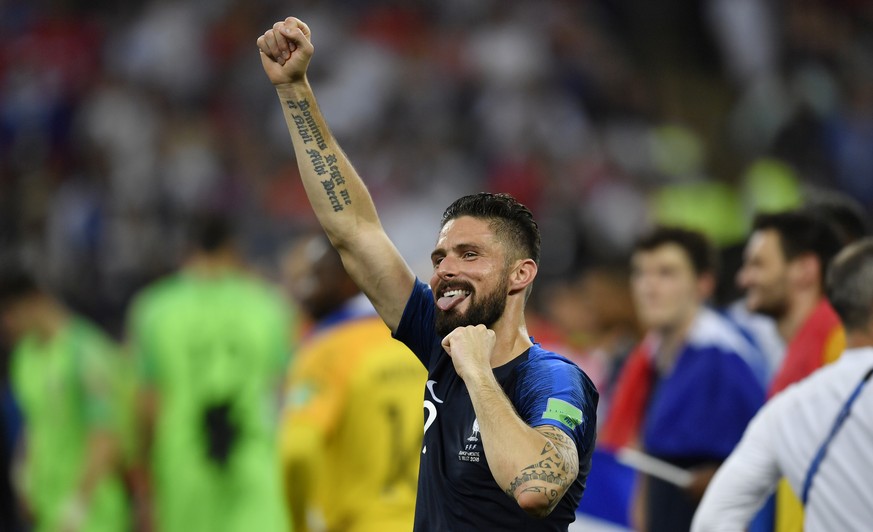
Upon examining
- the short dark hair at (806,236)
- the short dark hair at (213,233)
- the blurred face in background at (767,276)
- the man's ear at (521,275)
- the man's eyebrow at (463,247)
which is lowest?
the man's ear at (521,275)

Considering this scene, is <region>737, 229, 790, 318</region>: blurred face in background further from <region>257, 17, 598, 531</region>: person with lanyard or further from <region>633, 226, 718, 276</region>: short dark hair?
<region>257, 17, 598, 531</region>: person with lanyard

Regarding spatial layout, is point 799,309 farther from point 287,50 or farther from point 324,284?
point 287,50

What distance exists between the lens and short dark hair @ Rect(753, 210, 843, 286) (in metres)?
6.55

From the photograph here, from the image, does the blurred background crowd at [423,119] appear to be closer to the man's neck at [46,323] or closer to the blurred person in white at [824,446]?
the man's neck at [46,323]

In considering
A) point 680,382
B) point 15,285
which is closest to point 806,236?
point 680,382

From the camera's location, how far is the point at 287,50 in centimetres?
463

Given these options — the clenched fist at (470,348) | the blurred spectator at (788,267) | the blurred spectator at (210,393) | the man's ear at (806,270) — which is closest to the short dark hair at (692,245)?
the blurred spectator at (788,267)

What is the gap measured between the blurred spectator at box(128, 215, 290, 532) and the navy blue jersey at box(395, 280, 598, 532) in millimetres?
5553

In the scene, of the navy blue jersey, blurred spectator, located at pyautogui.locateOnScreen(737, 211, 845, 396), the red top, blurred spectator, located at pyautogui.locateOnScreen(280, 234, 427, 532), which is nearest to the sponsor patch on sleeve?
the navy blue jersey

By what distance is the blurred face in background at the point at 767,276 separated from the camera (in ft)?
21.7

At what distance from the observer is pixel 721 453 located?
23.0 feet

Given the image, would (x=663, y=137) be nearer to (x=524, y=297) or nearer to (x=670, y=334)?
(x=670, y=334)

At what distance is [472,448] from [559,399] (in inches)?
11.9

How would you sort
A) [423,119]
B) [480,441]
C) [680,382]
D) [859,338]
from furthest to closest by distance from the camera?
[423,119] < [680,382] < [859,338] < [480,441]
